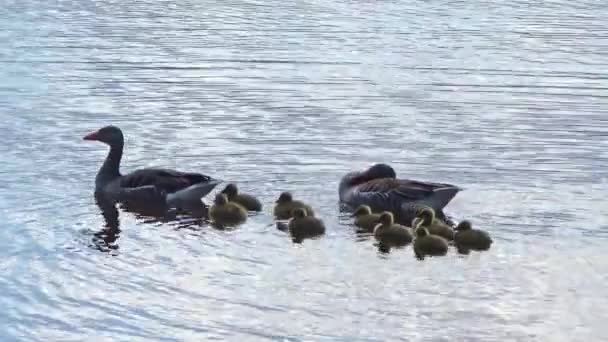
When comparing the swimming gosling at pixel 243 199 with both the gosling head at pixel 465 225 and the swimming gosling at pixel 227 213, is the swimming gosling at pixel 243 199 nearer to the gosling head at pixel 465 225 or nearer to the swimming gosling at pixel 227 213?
the swimming gosling at pixel 227 213

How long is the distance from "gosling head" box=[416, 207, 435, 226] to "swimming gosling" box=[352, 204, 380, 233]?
0.52m

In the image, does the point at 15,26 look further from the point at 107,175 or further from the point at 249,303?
the point at 249,303

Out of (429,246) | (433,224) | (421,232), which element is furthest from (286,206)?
(429,246)

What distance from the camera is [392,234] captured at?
18.1 m

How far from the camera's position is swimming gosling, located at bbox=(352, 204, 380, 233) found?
61.9 ft

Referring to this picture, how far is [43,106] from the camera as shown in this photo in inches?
991

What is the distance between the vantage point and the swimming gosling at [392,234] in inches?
712

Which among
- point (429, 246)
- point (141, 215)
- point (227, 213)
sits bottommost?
point (141, 215)

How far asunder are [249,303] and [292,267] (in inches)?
56.3

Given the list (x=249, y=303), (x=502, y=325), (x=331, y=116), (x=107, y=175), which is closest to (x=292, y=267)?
(x=249, y=303)

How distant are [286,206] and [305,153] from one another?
10.4 ft

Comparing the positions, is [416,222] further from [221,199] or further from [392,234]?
[221,199]

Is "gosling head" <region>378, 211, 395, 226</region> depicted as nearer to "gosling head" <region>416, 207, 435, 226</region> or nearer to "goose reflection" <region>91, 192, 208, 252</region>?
"gosling head" <region>416, 207, 435, 226</region>

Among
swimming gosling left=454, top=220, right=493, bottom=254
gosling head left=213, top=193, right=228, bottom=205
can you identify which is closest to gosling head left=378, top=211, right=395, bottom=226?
swimming gosling left=454, top=220, right=493, bottom=254
